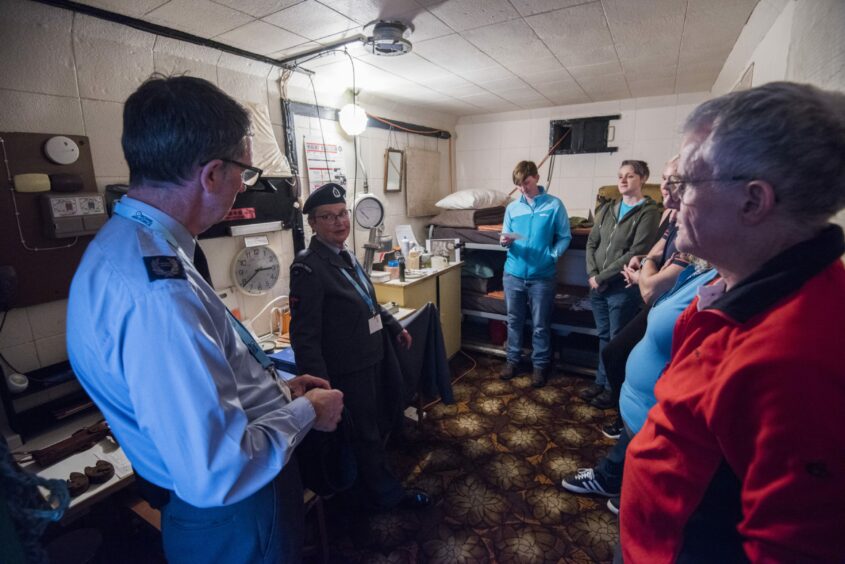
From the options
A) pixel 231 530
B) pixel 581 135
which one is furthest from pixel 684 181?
pixel 581 135

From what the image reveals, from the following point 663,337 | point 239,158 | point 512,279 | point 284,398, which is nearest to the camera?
point 239,158

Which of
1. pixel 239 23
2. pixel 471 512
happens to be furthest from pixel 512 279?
pixel 239 23

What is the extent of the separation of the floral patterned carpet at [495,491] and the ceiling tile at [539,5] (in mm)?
2434

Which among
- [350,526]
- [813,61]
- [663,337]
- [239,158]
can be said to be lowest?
[350,526]

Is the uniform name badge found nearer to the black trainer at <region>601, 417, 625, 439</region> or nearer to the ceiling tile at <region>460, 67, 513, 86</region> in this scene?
the black trainer at <region>601, 417, 625, 439</region>

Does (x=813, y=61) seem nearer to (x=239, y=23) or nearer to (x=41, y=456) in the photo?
(x=239, y=23)

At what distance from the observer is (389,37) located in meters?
1.98

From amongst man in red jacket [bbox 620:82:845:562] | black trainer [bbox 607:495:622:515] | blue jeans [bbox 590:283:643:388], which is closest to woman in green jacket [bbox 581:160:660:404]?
blue jeans [bbox 590:283:643:388]

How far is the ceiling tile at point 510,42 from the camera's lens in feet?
6.81

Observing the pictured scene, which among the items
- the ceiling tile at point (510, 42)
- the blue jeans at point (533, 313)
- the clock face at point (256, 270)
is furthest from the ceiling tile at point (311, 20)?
the blue jeans at point (533, 313)

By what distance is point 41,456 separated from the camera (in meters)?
1.38

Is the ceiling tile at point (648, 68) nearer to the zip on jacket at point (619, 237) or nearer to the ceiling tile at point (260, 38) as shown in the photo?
the zip on jacket at point (619, 237)

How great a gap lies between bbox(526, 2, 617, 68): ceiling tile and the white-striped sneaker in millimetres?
2379

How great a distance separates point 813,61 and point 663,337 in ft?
3.20
